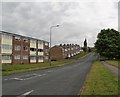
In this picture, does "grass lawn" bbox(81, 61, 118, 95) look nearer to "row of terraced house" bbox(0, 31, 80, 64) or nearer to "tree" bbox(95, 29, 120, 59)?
"row of terraced house" bbox(0, 31, 80, 64)

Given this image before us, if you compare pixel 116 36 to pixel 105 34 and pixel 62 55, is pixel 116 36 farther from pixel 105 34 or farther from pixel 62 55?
pixel 62 55

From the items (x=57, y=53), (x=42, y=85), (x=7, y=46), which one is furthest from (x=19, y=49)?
(x=57, y=53)

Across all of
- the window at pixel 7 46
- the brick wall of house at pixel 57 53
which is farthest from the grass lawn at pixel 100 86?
the brick wall of house at pixel 57 53

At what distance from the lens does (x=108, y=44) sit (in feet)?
310

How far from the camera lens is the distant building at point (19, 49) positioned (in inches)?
2466

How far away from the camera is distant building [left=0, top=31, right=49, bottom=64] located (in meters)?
62.6

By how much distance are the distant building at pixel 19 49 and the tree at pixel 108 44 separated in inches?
837

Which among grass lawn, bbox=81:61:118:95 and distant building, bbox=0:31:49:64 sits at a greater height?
distant building, bbox=0:31:49:64

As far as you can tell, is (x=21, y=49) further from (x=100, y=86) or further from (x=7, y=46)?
(x=100, y=86)

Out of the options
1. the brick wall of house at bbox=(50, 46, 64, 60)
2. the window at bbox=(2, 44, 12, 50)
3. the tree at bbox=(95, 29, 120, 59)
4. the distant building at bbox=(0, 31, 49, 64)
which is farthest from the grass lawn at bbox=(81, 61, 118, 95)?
the brick wall of house at bbox=(50, 46, 64, 60)

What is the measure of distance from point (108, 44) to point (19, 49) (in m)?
37.0

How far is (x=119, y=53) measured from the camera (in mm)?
93312

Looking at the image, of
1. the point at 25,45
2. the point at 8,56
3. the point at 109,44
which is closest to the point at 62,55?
the point at 109,44

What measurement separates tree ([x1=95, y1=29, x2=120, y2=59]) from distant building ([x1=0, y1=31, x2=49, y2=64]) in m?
21.3
